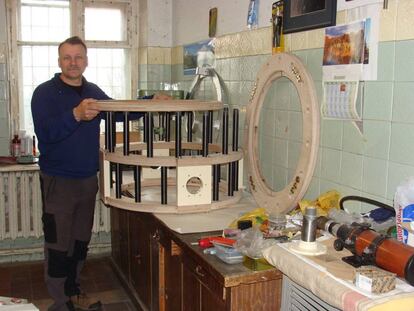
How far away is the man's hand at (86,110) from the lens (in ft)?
7.80

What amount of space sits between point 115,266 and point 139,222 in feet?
3.39

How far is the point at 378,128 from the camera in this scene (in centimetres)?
175

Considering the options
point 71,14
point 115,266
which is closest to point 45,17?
point 71,14

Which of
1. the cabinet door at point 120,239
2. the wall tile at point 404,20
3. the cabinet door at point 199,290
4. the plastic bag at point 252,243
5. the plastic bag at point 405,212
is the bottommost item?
the cabinet door at point 120,239

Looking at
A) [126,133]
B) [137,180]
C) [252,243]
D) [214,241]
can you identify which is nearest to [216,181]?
[137,180]

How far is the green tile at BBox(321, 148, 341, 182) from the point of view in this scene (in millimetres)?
1988

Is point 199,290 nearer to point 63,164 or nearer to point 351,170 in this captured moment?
point 351,170

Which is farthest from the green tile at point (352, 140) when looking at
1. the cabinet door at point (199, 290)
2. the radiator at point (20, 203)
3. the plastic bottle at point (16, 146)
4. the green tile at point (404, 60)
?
the plastic bottle at point (16, 146)

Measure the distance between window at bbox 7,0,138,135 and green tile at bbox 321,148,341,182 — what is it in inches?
103

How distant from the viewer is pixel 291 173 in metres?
2.33

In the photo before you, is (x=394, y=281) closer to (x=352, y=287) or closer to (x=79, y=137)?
(x=352, y=287)

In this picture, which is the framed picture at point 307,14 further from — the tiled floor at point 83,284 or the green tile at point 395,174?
the tiled floor at point 83,284

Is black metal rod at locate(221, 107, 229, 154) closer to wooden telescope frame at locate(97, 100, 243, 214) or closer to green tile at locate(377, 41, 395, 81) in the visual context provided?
wooden telescope frame at locate(97, 100, 243, 214)

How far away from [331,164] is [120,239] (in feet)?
6.26
